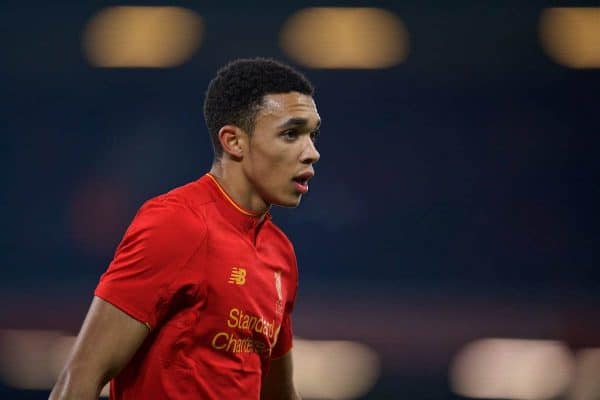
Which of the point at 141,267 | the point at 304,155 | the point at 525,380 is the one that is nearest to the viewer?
the point at 141,267

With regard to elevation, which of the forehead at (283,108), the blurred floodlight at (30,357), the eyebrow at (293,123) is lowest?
the blurred floodlight at (30,357)

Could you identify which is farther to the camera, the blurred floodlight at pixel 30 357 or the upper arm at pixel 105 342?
the blurred floodlight at pixel 30 357

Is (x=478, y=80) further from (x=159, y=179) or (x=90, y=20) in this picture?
(x=90, y=20)

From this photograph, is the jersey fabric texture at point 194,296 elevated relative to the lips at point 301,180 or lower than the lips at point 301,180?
lower

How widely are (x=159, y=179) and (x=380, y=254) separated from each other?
1.08m

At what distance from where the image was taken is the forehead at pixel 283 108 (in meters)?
2.06

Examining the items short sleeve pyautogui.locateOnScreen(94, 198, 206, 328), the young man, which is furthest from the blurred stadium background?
short sleeve pyautogui.locateOnScreen(94, 198, 206, 328)

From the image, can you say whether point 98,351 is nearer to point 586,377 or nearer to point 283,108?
point 283,108

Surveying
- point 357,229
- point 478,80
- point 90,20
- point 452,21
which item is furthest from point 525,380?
point 90,20

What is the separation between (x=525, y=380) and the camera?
3.96 meters

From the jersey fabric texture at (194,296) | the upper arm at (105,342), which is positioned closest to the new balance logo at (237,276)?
the jersey fabric texture at (194,296)

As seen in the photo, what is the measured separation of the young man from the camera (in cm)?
173

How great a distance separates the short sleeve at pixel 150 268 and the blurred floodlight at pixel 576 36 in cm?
275

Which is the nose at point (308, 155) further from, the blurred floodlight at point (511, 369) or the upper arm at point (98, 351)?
the blurred floodlight at point (511, 369)
